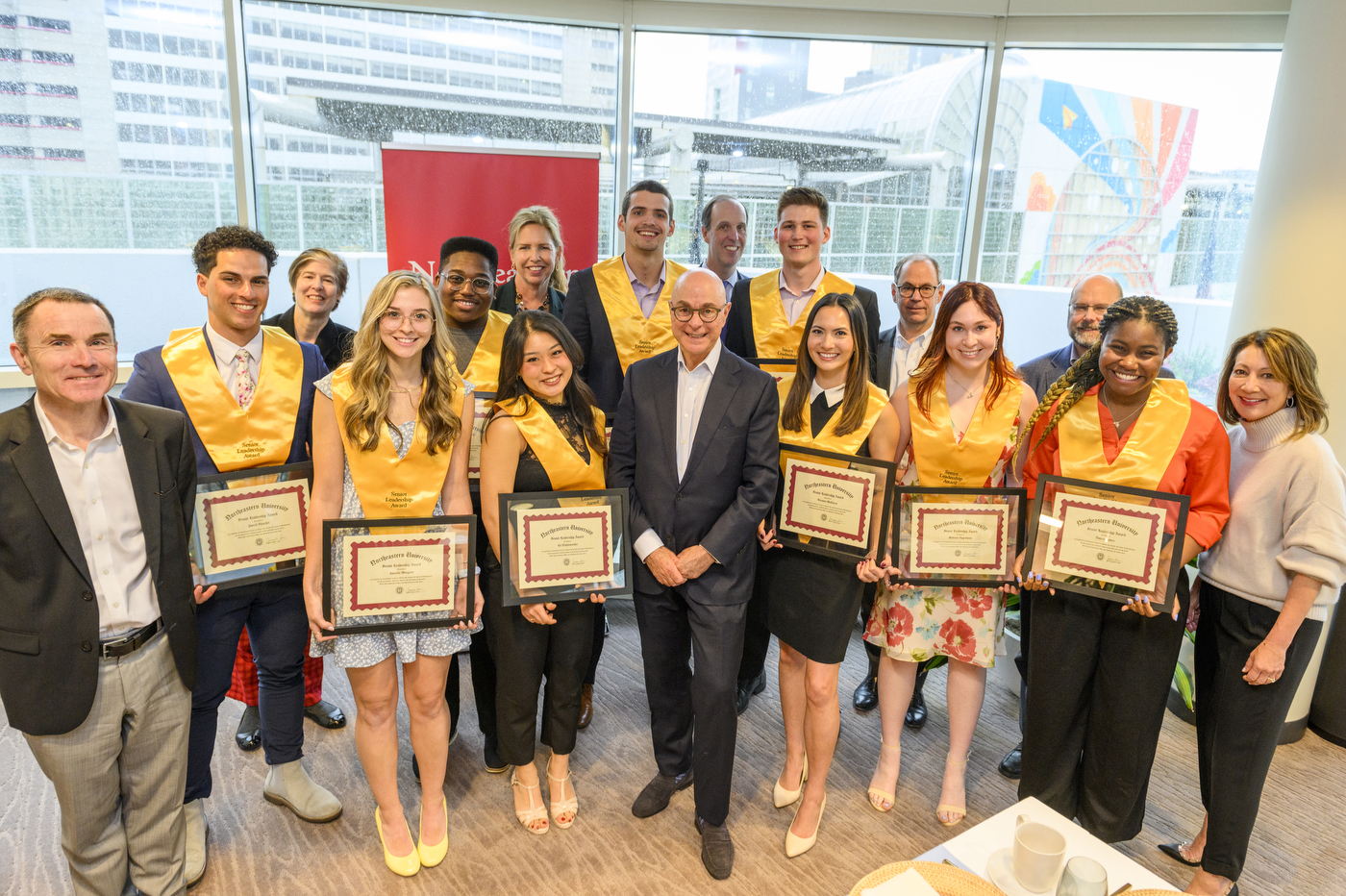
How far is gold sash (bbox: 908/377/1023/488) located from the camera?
233 cm

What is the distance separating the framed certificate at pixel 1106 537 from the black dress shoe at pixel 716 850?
1.24 m

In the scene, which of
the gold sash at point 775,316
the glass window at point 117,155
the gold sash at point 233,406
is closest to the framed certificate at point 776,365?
the gold sash at point 775,316

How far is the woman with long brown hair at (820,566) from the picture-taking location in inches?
90.7

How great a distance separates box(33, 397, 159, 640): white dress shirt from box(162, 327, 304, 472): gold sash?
0.95 ft

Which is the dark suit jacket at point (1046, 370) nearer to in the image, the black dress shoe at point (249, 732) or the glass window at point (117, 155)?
the black dress shoe at point (249, 732)

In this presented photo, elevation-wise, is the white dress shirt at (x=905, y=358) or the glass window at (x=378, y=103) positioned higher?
the glass window at (x=378, y=103)

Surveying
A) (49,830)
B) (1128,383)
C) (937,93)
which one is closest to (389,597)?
(49,830)

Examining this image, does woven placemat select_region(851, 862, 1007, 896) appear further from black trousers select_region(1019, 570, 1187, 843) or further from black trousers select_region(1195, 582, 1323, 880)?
black trousers select_region(1195, 582, 1323, 880)

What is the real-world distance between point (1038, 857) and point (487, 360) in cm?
224

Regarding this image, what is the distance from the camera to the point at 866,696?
132 inches

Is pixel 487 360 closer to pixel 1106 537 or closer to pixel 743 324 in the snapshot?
pixel 743 324

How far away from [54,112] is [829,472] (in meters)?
4.49

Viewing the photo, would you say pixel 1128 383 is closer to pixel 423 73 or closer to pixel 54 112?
pixel 423 73

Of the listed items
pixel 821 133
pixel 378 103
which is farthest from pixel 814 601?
pixel 378 103
